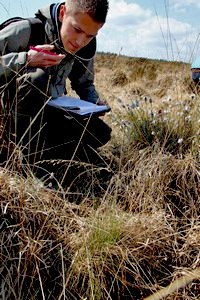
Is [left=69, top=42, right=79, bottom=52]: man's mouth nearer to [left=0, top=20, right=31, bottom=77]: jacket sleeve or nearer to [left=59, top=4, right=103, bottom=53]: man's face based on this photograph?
[left=59, top=4, right=103, bottom=53]: man's face

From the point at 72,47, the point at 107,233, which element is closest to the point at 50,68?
the point at 72,47

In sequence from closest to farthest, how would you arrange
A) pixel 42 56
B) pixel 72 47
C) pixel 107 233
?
pixel 107 233 < pixel 42 56 < pixel 72 47

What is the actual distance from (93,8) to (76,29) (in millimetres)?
130

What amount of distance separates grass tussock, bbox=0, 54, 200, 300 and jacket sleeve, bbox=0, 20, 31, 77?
0.41m

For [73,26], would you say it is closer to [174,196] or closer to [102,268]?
[174,196]

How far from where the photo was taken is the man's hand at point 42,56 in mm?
2238

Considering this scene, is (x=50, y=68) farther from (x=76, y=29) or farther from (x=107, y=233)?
(x=107, y=233)

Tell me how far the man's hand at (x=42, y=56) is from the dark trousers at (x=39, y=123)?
0.06m

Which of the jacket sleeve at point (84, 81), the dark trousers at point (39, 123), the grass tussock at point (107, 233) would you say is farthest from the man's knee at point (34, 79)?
the jacket sleeve at point (84, 81)

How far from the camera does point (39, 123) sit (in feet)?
8.55

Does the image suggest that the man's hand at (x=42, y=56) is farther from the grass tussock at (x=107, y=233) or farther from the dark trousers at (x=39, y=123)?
the grass tussock at (x=107, y=233)

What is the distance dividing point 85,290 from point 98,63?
1267cm

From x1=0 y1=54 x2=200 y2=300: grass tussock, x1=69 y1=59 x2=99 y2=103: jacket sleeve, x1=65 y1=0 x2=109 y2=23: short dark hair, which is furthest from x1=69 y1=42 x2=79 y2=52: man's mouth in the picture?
x1=0 y1=54 x2=200 y2=300: grass tussock

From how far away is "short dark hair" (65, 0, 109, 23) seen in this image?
2.43 metres
